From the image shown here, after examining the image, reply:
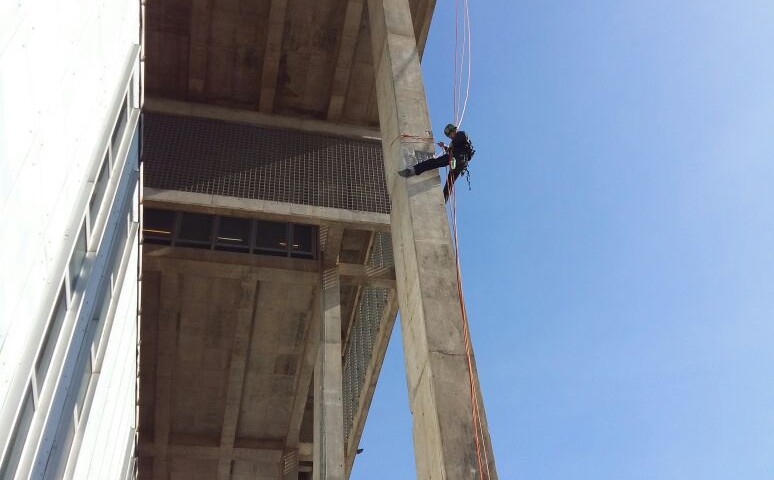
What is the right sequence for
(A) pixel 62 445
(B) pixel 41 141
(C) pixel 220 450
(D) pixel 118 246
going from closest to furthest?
(B) pixel 41 141, (A) pixel 62 445, (D) pixel 118 246, (C) pixel 220 450

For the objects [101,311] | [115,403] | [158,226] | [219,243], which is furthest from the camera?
[219,243]

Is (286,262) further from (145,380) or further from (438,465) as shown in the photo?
(438,465)

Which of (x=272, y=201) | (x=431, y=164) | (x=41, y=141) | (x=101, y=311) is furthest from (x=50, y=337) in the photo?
(x=272, y=201)

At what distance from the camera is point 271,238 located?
16469 mm

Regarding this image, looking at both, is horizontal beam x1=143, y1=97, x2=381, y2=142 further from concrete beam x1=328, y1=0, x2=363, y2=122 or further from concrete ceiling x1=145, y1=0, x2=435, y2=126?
concrete beam x1=328, y1=0, x2=363, y2=122

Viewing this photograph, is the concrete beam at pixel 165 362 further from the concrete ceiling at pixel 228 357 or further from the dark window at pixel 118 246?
the dark window at pixel 118 246

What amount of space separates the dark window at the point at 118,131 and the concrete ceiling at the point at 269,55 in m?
8.05

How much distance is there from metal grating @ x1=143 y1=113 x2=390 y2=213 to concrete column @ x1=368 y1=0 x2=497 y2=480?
395 centimetres

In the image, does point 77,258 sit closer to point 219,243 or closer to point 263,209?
point 263,209

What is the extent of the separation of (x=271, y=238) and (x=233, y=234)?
88 centimetres

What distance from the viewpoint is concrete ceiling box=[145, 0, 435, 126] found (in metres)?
14.5

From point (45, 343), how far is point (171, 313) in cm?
1281

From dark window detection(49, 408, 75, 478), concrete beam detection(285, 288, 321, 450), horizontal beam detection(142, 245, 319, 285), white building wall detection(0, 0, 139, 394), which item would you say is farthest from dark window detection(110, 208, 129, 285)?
concrete beam detection(285, 288, 321, 450)

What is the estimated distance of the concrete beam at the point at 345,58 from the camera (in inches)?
576
